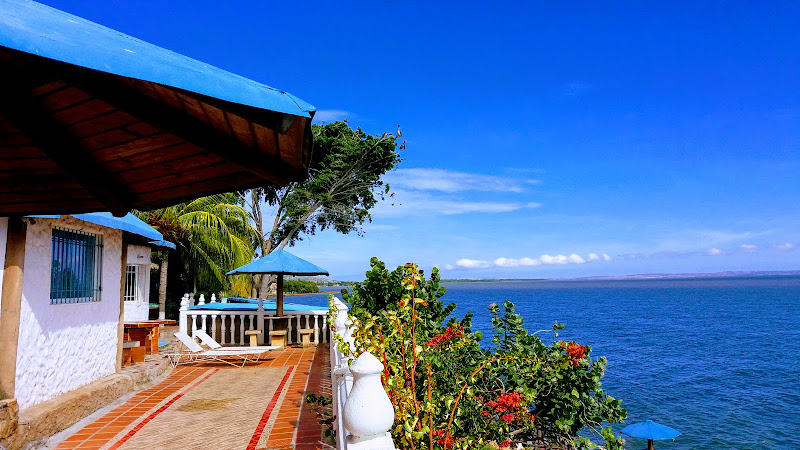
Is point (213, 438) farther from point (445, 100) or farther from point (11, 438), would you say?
point (445, 100)

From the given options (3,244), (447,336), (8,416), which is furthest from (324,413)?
(3,244)

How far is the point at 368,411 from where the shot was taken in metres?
2.28

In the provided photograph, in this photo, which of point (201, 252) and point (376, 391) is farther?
point (201, 252)

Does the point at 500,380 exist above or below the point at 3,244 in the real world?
below

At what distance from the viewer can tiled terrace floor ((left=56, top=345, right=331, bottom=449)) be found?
5.21m

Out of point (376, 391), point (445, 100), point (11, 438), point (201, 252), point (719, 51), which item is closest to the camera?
point (376, 391)

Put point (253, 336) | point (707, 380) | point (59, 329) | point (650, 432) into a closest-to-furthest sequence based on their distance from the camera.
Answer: point (59, 329) → point (650, 432) → point (253, 336) → point (707, 380)

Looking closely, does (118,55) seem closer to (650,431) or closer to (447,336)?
(447,336)

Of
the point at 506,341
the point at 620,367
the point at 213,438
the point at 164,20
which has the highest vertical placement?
the point at 164,20

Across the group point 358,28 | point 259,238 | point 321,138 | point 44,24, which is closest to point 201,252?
point 259,238

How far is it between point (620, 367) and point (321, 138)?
18014mm

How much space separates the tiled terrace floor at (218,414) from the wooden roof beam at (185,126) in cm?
296

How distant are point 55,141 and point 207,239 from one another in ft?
58.5

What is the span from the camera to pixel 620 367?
24.1m
